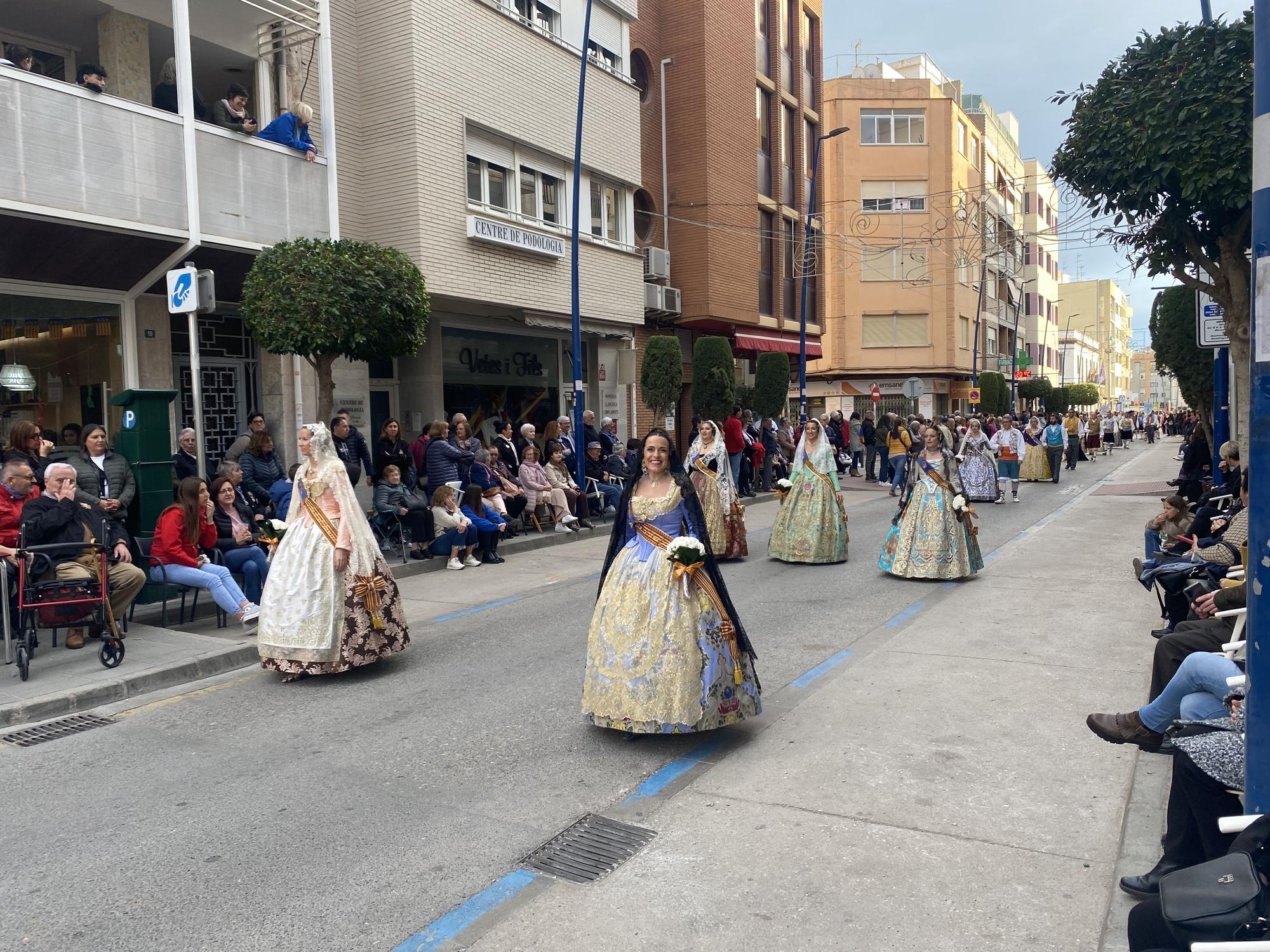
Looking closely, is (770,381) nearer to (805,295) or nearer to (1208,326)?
(805,295)

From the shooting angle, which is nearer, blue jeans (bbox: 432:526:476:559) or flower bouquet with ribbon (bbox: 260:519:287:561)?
flower bouquet with ribbon (bbox: 260:519:287:561)

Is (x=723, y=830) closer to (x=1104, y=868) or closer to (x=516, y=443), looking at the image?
(x=1104, y=868)

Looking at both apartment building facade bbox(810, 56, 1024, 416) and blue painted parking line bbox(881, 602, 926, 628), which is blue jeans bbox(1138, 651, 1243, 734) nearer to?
blue painted parking line bbox(881, 602, 926, 628)

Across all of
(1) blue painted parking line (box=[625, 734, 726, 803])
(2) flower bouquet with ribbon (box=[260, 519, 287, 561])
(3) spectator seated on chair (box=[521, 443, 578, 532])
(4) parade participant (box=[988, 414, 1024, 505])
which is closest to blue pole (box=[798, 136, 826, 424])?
(4) parade participant (box=[988, 414, 1024, 505])

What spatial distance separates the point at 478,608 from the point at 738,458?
12.2 metres

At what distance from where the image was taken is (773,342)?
29.0 metres

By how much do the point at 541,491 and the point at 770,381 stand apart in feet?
31.9

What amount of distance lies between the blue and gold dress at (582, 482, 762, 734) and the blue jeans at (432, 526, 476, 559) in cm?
733

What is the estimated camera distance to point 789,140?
3039cm

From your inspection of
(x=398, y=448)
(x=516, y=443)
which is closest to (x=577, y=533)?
(x=398, y=448)

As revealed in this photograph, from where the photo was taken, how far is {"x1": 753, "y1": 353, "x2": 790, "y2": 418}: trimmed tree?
23.8m

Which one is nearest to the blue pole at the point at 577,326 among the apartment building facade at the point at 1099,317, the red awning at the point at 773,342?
the red awning at the point at 773,342

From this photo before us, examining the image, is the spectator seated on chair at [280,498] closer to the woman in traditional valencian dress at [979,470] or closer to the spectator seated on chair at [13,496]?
the spectator seated on chair at [13,496]

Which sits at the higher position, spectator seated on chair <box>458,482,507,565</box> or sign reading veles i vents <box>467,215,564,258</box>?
sign reading veles i vents <box>467,215,564,258</box>
